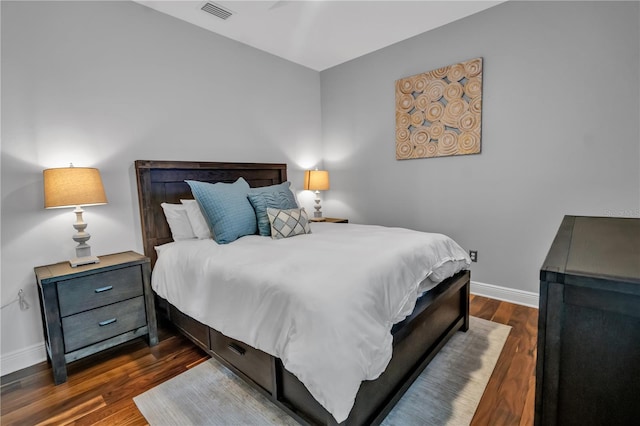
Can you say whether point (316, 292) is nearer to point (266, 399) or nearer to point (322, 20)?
point (266, 399)

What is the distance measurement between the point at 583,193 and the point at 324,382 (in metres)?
2.56

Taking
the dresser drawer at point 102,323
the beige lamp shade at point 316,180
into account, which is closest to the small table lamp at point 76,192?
the dresser drawer at point 102,323

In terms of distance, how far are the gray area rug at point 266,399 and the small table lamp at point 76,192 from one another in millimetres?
1059

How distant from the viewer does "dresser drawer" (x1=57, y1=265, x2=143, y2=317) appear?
5.94 ft

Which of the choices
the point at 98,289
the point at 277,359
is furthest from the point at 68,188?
the point at 277,359

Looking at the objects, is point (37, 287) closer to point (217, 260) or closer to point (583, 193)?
point (217, 260)

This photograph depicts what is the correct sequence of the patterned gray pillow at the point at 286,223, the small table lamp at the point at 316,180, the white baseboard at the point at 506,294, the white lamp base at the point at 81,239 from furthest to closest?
1. the small table lamp at the point at 316,180
2. the white baseboard at the point at 506,294
3. the patterned gray pillow at the point at 286,223
4. the white lamp base at the point at 81,239

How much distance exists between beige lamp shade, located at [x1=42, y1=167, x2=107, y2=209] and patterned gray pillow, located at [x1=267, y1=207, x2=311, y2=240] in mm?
1185

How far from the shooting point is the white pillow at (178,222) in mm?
Result: 2459

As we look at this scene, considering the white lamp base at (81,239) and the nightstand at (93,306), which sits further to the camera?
the white lamp base at (81,239)

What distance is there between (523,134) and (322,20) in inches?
83.3

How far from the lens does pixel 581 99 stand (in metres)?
2.31

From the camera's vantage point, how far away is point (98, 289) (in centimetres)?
192

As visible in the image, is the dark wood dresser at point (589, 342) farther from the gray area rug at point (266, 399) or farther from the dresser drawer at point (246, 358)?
the dresser drawer at point (246, 358)
